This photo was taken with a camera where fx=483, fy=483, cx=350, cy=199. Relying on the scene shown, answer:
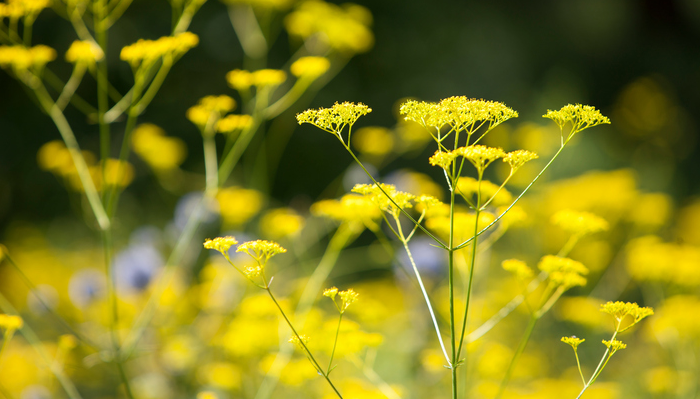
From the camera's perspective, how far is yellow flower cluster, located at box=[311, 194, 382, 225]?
132 centimetres

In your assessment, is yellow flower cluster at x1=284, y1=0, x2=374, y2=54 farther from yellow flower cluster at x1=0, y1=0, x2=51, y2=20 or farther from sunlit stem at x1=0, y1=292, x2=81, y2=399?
sunlit stem at x1=0, y1=292, x2=81, y2=399

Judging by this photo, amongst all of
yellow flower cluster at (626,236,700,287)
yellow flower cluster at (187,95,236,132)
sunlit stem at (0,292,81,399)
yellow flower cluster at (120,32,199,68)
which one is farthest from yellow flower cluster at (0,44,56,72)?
yellow flower cluster at (626,236,700,287)

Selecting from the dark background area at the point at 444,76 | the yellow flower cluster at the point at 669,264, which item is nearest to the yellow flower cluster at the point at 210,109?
the yellow flower cluster at the point at 669,264

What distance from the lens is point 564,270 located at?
1172 millimetres

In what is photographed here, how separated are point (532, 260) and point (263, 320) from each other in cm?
207

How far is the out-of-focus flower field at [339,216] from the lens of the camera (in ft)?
4.42

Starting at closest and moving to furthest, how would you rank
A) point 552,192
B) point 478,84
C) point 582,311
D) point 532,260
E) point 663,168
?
point 582,311 → point 532,260 → point 552,192 → point 663,168 → point 478,84

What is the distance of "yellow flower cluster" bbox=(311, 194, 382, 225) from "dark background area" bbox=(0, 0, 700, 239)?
3.50 meters

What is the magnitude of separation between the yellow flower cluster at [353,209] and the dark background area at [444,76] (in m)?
3.50

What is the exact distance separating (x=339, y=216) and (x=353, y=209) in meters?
0.20

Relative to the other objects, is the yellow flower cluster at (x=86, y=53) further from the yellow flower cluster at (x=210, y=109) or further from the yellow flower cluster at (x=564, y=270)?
the yellow flower cluster at (x=564, y=270)

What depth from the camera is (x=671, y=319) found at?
215 cm

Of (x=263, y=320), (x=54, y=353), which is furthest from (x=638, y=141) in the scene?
(x=54, y=353)

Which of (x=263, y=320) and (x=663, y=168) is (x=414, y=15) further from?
(x=263, y=320)
